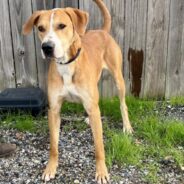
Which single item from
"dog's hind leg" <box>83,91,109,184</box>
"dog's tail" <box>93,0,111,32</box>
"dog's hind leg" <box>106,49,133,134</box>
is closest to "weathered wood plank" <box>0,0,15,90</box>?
"dog's tail" <box>93,0,111,32</box>

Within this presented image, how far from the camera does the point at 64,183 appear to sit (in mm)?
3945

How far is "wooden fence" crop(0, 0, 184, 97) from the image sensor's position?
16.7ft

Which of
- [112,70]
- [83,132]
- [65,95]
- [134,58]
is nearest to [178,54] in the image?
[134,58]

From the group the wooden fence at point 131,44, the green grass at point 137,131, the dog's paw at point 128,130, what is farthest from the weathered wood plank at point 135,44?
the dog's paw at point 128,130

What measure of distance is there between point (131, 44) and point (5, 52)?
1.63m

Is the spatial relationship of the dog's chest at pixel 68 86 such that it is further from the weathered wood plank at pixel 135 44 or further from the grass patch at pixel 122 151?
the weathered wood plank at pixel 135 44

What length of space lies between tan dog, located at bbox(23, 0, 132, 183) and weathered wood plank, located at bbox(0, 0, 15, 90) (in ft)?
4.12

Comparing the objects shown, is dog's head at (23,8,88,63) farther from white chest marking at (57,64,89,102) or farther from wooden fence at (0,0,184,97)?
wooden fence at (0,0,184,97)

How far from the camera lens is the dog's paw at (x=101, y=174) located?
395cm

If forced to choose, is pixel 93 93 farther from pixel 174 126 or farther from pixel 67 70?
pixel 174 126

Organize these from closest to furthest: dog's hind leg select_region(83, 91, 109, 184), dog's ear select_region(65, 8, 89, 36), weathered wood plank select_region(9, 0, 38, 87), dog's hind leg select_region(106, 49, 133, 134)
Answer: dog's ear select_region(65, 8, 89, 36), dog's hind leg select_region(83, 91, 109, 184), dog's hind leg select_region(106, 49, 133, 134), weathered wood plank select_region(9, 0, 38, 87)

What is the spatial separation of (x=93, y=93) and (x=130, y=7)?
164 cm

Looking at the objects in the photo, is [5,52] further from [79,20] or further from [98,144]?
[98,144]

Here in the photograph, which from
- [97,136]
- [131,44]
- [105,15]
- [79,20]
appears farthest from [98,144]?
[131,44]
